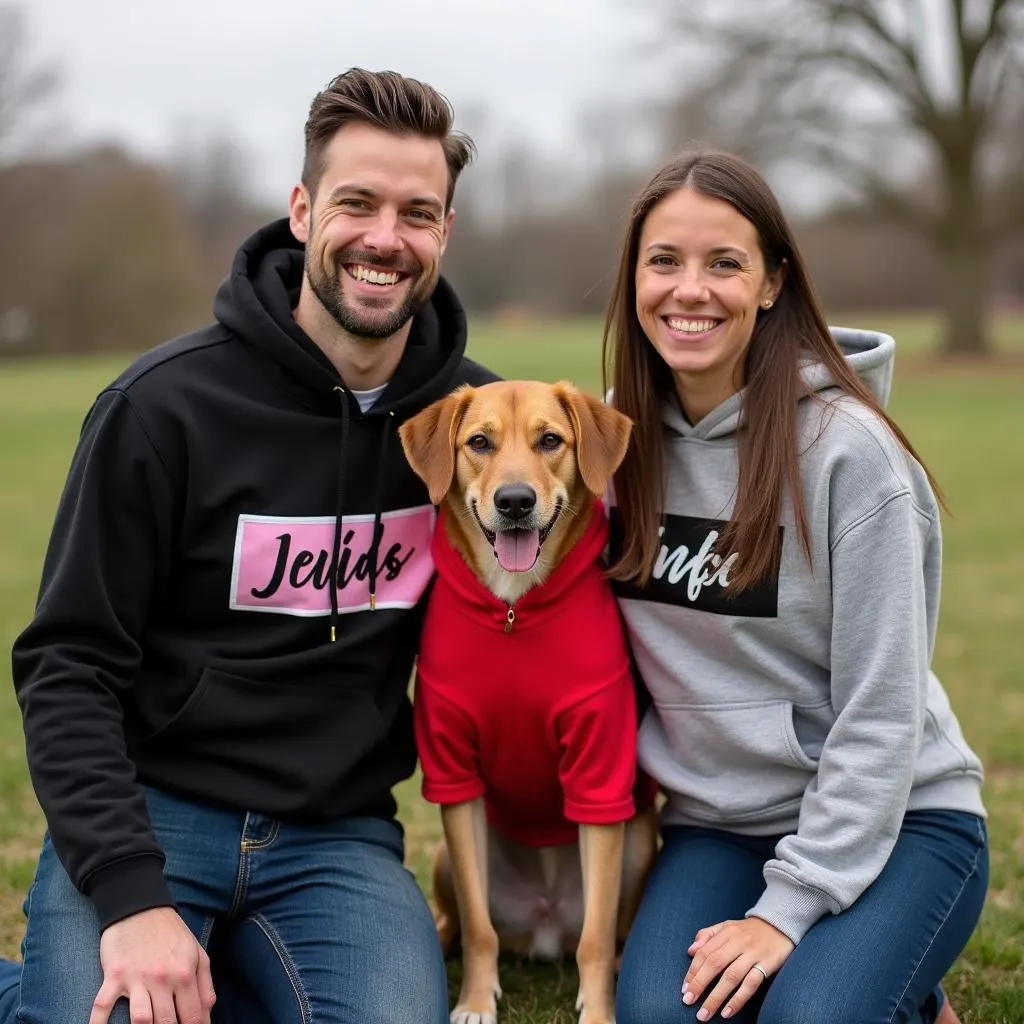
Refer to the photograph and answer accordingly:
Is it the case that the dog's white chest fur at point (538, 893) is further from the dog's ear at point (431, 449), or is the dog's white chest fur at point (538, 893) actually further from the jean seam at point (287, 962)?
the dog's ear at point (431, 449)

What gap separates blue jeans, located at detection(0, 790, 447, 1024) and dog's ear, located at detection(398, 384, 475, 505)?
1.01 metres

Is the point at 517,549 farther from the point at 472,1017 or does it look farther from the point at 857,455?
the point at 472,1017

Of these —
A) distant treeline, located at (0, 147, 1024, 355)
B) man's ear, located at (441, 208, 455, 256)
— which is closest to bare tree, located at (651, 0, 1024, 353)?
distant treeline, located at (0, 147, 1024, 355)

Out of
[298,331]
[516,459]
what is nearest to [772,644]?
[516,459]

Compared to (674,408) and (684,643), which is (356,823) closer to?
(684,643)

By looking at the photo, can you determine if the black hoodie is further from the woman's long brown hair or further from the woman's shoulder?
the woman's shoulder

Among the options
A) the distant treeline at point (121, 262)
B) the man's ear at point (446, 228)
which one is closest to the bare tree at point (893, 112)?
the distant treeline at point (121, 262)

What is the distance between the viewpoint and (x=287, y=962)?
3088 millimetres

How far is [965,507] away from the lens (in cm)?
1335

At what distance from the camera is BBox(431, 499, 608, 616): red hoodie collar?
3479 millimetres

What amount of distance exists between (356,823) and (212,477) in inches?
41.6

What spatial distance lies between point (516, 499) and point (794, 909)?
1339 mm

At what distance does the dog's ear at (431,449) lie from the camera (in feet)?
11.5

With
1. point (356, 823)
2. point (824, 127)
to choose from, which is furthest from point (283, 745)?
point (824, 127)
